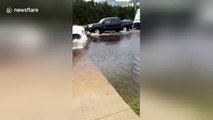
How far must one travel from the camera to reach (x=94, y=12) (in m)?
1.91

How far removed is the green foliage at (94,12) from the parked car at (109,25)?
0.03 meters

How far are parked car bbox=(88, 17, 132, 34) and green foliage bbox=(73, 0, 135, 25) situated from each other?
3 cm

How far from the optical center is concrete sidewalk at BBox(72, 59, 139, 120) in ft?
6.14

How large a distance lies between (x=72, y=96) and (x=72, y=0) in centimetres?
71

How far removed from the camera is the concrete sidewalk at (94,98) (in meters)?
1.87

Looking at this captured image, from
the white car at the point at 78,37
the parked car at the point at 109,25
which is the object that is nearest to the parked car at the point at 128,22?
the parked car at the point at 109,25

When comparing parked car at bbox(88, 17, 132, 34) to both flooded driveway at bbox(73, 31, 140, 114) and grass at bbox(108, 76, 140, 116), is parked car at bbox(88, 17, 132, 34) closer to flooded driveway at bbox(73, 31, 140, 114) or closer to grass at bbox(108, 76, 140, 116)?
flooded driveway at bbox(73, 31, 140, 114)

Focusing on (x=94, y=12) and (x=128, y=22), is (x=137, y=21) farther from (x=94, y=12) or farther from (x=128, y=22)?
(x=94, y=12)

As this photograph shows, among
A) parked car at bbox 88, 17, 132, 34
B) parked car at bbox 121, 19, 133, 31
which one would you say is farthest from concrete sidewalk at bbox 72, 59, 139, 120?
parked car at bbox 121, 19, 133, 31

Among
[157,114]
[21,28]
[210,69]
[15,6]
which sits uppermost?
[15,6]

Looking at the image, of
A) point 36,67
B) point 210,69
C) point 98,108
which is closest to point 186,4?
point 210,69

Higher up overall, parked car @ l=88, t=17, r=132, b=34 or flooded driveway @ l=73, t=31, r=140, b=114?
parked car @ l=88, t=17, r=132, b=34

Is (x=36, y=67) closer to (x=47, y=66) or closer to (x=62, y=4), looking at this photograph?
(x=47, y=66)

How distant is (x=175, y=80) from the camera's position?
190 cm
